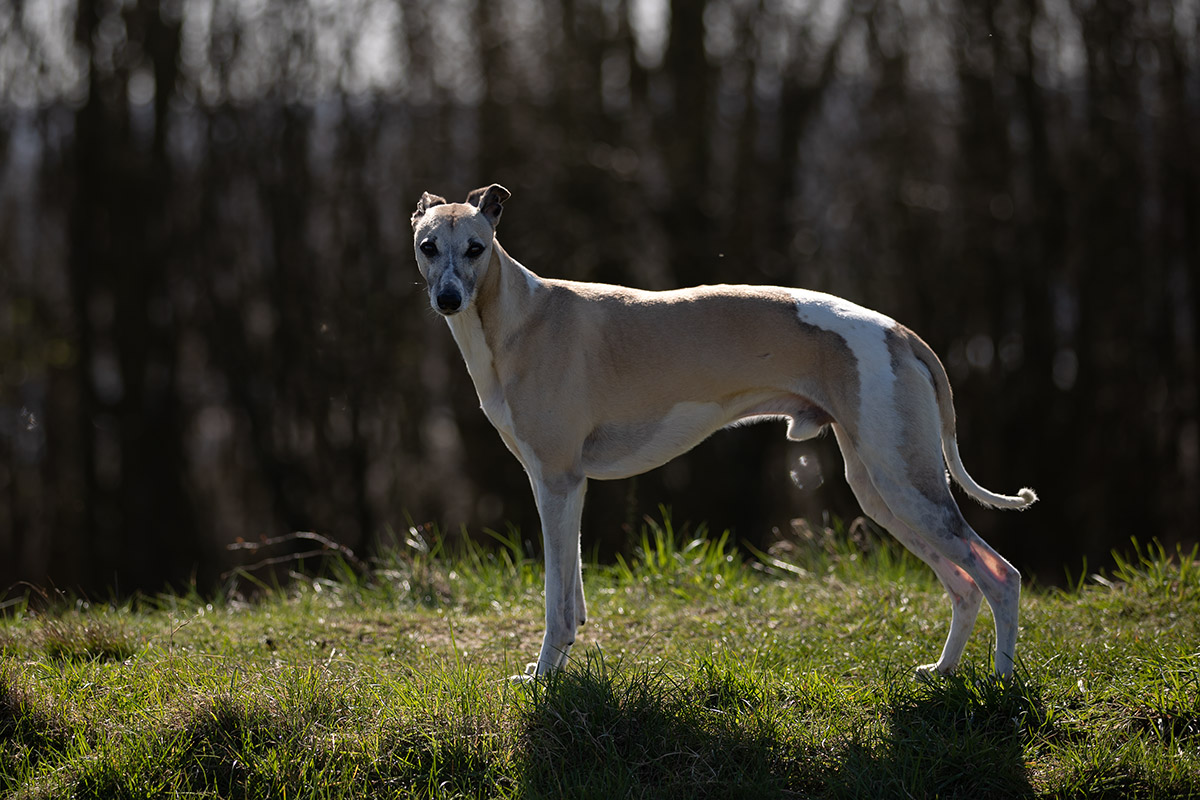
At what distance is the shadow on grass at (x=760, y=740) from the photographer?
3.49 metres

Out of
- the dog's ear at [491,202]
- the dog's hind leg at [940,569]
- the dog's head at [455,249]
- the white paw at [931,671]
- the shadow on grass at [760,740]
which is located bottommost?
the white paw at [931,671]

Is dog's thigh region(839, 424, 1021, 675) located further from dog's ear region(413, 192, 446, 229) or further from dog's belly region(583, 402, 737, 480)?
dog's ear region(413, 192, 446, 229)

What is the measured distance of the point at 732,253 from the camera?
1035 centimetres

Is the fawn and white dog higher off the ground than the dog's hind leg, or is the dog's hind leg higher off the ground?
the fawn and white dog

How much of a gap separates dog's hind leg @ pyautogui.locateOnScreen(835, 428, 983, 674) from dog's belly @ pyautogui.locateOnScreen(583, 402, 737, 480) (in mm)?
557

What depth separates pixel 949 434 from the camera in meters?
4.47

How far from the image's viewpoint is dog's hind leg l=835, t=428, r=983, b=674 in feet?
14.3

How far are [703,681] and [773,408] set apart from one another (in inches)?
46.8

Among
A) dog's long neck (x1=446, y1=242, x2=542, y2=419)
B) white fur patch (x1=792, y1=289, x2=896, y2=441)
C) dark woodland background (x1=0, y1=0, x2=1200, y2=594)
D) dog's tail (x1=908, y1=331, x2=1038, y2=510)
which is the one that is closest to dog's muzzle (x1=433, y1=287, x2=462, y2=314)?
dog's long neck (x1=446, y1=242, x2=542, y2=419)

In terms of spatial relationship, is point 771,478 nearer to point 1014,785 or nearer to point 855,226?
point 855,226

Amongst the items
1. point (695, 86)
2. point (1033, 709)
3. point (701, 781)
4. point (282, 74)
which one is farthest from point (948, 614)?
point (282, 74)

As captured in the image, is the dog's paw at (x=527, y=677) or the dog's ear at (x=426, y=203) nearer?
the dog's paw at (x=527, y=677)

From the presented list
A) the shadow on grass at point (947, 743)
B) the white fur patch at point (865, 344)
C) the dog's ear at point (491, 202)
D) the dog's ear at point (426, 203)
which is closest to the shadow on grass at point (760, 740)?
the shadow on grass at point (947, 743)

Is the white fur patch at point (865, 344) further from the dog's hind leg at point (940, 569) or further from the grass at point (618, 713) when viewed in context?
the grass at point (618, 713)
